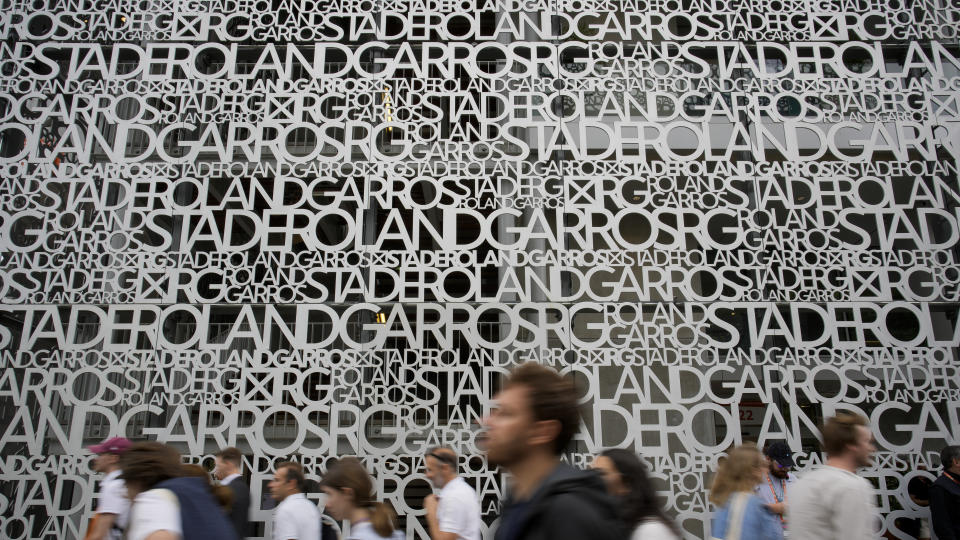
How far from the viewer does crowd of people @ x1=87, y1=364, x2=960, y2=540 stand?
6.66 feet

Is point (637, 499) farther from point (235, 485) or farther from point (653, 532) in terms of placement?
point (235, 485)

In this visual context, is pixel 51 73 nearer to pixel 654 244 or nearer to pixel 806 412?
pixel 654 244

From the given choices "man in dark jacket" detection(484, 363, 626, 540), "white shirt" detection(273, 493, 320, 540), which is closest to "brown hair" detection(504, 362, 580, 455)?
"man in dark jacket" detection(484, 363, 626, 540)

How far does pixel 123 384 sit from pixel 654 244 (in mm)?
6091

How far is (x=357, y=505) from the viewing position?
4.19 metres

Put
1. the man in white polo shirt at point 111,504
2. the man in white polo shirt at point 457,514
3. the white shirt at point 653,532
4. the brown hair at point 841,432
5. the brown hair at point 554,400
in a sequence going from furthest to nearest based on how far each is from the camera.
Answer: the man in white polo shirt at point 457,514
the man in white polo shirt at point 111,504
the brown hair at point 841,432
the white shirt at point 653,532
the brown hair at point 554,400

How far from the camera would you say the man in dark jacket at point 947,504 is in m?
6.85

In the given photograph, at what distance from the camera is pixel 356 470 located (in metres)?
4.29

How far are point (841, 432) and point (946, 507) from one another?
4.30m

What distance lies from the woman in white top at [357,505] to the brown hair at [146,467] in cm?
101

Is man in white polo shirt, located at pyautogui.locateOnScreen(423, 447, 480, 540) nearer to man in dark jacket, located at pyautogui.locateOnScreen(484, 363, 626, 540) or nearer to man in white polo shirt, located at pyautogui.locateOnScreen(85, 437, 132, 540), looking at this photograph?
man in white polo shirt, located at pyautogui.locateOnScreen(85, 437, 132, 540)

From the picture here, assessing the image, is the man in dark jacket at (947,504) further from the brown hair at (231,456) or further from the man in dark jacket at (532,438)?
the brown hair at (231,456)

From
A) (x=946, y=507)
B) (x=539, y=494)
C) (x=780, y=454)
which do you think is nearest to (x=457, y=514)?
(x=539, y=494)

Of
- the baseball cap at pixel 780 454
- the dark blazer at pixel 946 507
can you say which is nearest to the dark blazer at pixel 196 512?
the baseball cap at pixel 780 454
